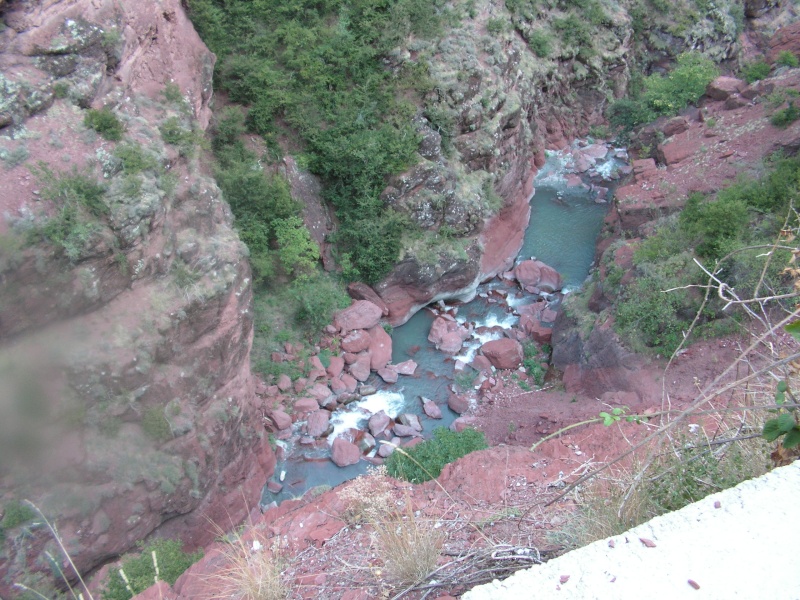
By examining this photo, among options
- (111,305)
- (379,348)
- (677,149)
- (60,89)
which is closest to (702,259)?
(677,149)

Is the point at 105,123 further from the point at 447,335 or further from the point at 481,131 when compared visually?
the point at 481,131

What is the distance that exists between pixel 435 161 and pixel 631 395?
8.02 m

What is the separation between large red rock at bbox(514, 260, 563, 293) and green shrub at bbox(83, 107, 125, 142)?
11.9m

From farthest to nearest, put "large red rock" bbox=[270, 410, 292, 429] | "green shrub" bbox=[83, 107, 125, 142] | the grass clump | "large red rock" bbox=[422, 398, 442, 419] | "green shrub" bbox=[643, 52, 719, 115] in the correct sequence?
"green shrub" bbox=[643, 52, 719, 115], "large red rock" bbox=[422, 398, 442, 419], "large red rock" bbox=[270, 410, 292, 429], "green shrub" bbox=[83, 107, 125, 142], the grass clump

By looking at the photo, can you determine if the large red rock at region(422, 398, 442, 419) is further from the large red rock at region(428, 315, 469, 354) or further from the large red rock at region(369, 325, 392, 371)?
the large red rock at region(428, 315, 469, 354)

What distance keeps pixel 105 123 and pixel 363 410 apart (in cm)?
811

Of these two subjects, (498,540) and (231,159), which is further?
(231,159)

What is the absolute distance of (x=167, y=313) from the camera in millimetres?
9469

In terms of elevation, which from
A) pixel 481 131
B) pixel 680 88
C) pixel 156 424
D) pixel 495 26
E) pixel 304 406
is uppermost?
pixel 495 26

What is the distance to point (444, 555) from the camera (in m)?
3.69

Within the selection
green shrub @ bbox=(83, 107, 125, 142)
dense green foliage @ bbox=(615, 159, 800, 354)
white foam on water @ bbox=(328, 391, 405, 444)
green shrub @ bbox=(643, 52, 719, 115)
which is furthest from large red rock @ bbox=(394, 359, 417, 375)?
green shrub @ bbox=(643, 52, 719, 115)

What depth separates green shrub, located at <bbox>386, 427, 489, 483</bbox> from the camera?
880 centimetres

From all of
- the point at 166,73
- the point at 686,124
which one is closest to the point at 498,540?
the point at 166,73

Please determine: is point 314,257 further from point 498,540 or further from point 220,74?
point 498,540
